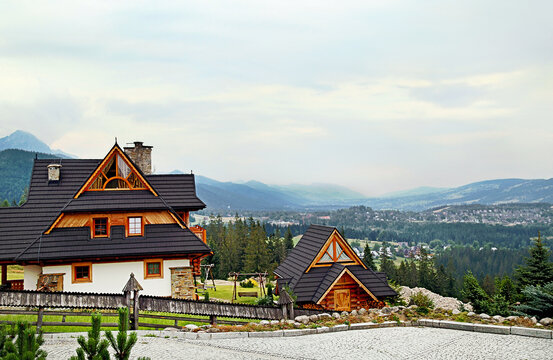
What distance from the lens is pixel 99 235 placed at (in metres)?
22.3

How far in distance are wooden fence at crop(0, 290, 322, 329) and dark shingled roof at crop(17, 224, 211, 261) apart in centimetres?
538

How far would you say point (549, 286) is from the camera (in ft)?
55.3

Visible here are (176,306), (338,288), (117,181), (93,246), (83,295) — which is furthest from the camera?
(338,288)

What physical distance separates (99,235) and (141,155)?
263 inches

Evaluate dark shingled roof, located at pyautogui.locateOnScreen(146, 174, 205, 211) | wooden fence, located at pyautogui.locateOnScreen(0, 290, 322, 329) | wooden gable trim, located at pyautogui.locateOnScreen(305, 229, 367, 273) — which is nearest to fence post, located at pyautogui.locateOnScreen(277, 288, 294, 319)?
wooden fence, located at pyautogui.locateOnScreen(0, 290, 322, 329)

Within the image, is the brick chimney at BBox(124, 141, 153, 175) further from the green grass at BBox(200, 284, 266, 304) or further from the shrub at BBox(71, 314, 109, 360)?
the shrub at BBox(71, 314, 109, 360)

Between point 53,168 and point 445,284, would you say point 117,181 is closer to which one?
point 53,168

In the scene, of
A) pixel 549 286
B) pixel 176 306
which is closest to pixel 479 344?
pixel 549 286

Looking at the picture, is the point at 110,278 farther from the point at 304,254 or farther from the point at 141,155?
the point at 304,254

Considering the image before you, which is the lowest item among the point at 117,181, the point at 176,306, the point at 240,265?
the point at 240,265

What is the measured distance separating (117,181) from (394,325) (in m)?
15.8

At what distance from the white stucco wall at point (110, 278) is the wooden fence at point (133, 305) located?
18.0ft

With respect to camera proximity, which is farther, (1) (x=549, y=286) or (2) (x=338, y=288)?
(2) (x=338, y=288)

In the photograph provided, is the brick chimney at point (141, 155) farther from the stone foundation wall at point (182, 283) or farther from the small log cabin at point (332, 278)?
the small log cabin at point (332, 278)
